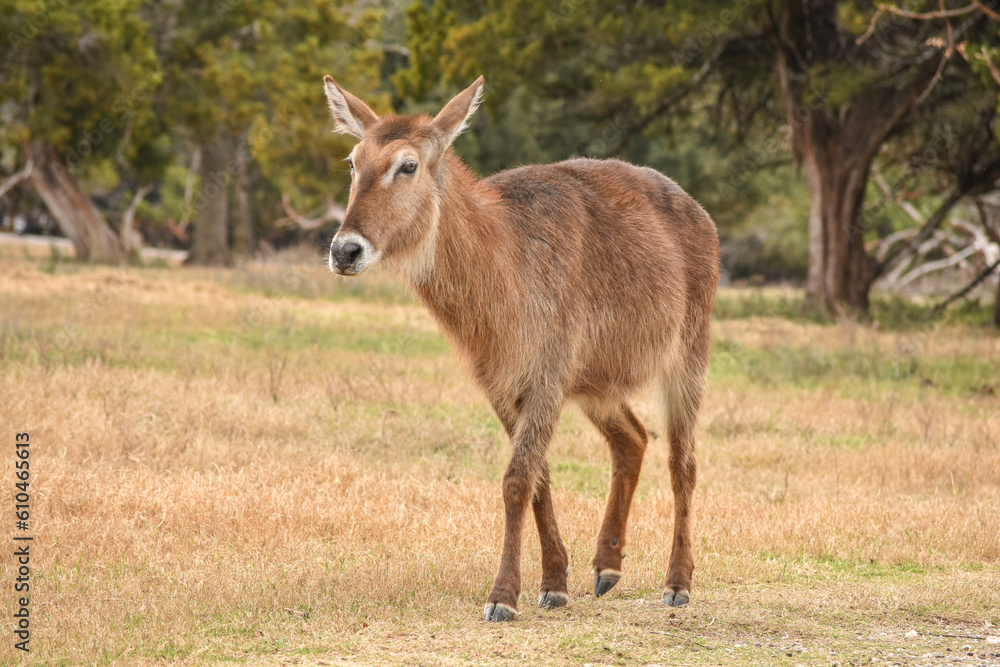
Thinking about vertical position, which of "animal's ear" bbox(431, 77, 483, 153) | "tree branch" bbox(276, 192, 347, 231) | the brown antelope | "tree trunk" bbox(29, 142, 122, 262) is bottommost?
"tree branch" bbox(276, 192, 347, 231)

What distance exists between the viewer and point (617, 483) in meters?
5.84

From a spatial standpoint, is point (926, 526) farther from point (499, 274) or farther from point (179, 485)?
point (179, 485)

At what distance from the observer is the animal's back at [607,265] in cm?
537

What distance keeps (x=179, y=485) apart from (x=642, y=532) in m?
2.71

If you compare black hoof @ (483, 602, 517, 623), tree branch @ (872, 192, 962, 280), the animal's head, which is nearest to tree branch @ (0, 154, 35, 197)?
tree branch @ (872, 192, 962, 280)

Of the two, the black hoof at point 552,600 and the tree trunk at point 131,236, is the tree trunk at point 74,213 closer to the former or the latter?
the tree trunk at point 131,236

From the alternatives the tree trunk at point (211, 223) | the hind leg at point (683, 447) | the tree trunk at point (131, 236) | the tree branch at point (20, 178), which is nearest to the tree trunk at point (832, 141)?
the hind leg at point (683, 447)

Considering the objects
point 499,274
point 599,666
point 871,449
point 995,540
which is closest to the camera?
point 599,666

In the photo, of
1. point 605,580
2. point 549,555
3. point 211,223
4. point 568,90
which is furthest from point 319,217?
point 549,555

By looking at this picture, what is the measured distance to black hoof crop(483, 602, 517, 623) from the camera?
4.80 meters

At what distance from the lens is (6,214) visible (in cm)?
5125

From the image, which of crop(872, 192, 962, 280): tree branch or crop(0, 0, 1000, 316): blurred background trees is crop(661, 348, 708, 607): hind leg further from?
crop(872, 192, 962, 280): tree branch

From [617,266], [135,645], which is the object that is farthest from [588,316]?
[135,645]

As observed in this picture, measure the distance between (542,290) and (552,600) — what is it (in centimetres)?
146
